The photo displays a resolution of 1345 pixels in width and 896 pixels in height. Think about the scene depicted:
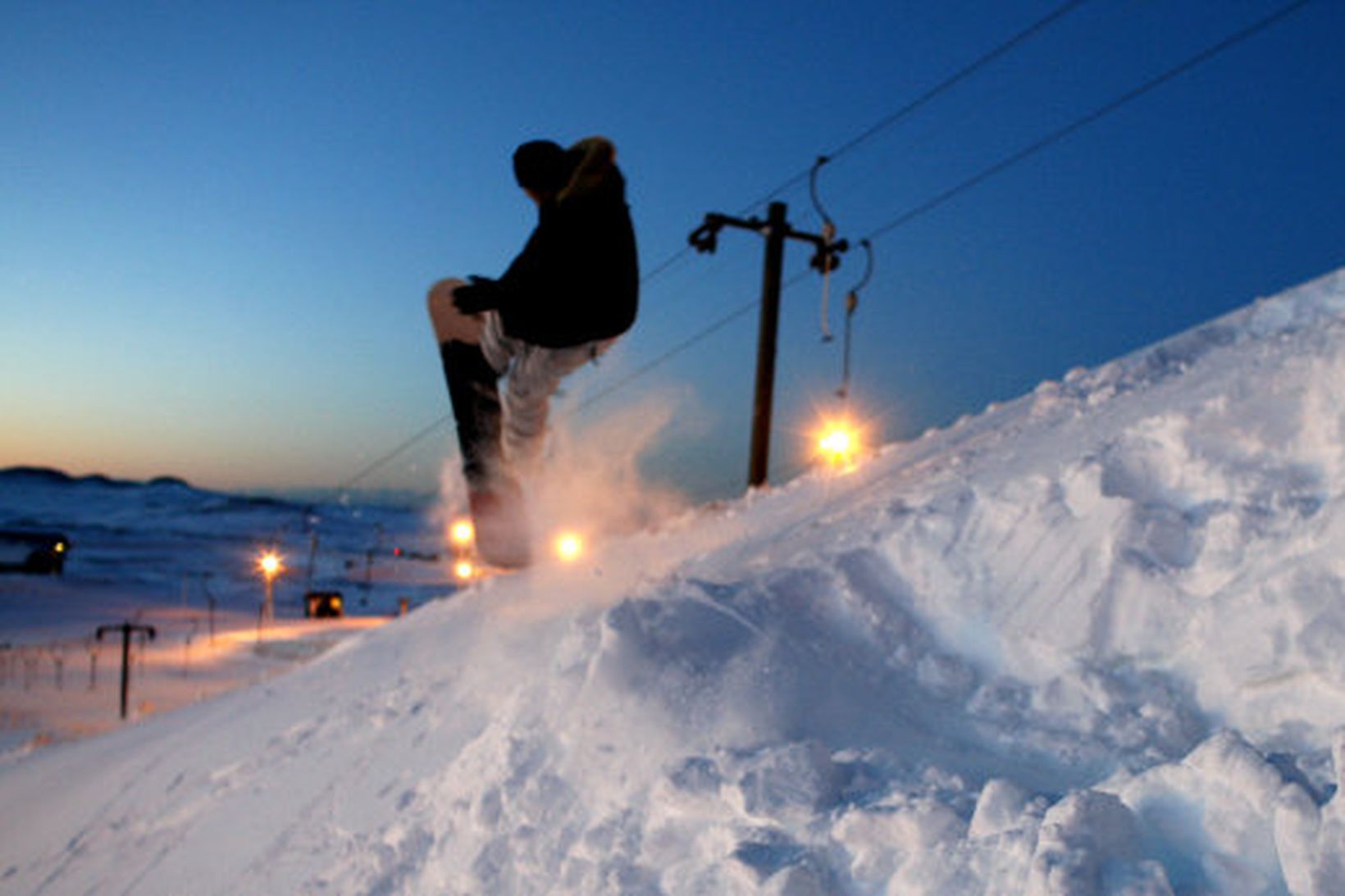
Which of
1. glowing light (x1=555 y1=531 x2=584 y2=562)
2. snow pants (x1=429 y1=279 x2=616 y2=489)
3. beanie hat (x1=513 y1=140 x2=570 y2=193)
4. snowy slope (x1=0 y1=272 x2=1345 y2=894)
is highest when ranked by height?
beanie hat (x1=513 y1=140 x2=570 y2=193)

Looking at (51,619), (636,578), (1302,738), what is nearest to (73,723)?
(636,578)

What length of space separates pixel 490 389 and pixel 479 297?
1.88 meters

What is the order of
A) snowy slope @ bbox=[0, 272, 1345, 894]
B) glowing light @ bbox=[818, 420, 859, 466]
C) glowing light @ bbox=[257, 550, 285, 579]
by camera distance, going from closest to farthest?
snowy slope @ bbox=[0, 272, 1345, 894]
glowing light @ bbox=[818, 420, 859, 466]
glowing light @ bbox=[257, 550, 285, 579]

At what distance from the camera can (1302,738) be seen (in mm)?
2111

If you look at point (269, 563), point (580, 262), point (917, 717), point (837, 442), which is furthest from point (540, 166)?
point (269, 563)

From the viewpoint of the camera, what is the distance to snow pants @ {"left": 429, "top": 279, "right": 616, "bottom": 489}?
5918 millimetres

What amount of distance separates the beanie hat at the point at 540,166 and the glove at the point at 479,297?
60 centimetres

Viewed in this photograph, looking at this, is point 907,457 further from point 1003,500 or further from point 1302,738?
point 1302,738

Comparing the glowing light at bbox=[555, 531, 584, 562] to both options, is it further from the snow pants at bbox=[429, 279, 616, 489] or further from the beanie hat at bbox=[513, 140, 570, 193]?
the beanie hat at bbox=[513, 140, 570, 193]

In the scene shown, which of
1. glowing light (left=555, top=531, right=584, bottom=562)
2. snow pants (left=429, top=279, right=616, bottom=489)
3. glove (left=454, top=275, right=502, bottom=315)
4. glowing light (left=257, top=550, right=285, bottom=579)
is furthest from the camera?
glowing light (left=257, top=550, right=285, bottom=579)

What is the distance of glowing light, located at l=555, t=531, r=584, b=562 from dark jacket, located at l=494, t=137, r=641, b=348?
2381 mm

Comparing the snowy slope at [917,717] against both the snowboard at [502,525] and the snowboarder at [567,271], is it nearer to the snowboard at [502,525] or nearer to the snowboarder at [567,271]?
the snowboarder at [567,271]

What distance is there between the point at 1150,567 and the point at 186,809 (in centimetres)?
445

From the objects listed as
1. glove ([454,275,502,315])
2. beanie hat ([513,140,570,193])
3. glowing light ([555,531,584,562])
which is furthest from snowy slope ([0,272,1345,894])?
beanie hat ([513,140,570,193])
